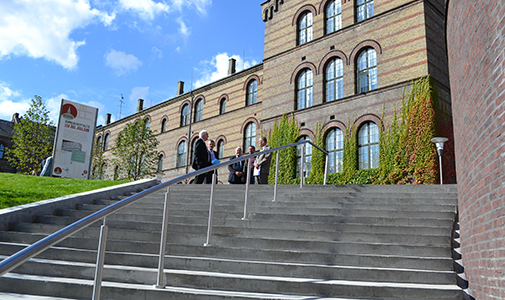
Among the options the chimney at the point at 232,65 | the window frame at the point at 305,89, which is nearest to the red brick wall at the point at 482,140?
the window frame at the point at 305,89

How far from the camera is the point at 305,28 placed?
76.0 feet

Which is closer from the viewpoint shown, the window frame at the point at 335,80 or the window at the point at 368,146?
the window at the point at 368,146

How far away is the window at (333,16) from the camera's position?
70.4 ft

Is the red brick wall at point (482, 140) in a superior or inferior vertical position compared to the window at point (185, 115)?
inferior

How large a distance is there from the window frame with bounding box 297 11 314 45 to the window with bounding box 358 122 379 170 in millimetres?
6593

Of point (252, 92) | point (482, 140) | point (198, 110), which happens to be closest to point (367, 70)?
point (252, 92)

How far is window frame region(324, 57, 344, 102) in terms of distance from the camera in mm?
20500

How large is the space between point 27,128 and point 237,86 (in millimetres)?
13572

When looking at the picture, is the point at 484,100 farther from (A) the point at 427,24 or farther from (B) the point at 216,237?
(A) the point at 427,24

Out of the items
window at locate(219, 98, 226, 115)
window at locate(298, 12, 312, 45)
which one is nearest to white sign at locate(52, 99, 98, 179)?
window at locate(298, 12, 312, 45)

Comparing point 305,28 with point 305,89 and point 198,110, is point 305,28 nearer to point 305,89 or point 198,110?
point 305,89

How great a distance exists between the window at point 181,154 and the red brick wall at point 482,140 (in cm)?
2826

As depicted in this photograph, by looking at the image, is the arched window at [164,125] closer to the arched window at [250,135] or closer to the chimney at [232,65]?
the chimney at [232,65]

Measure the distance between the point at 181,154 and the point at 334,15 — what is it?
656 inches
